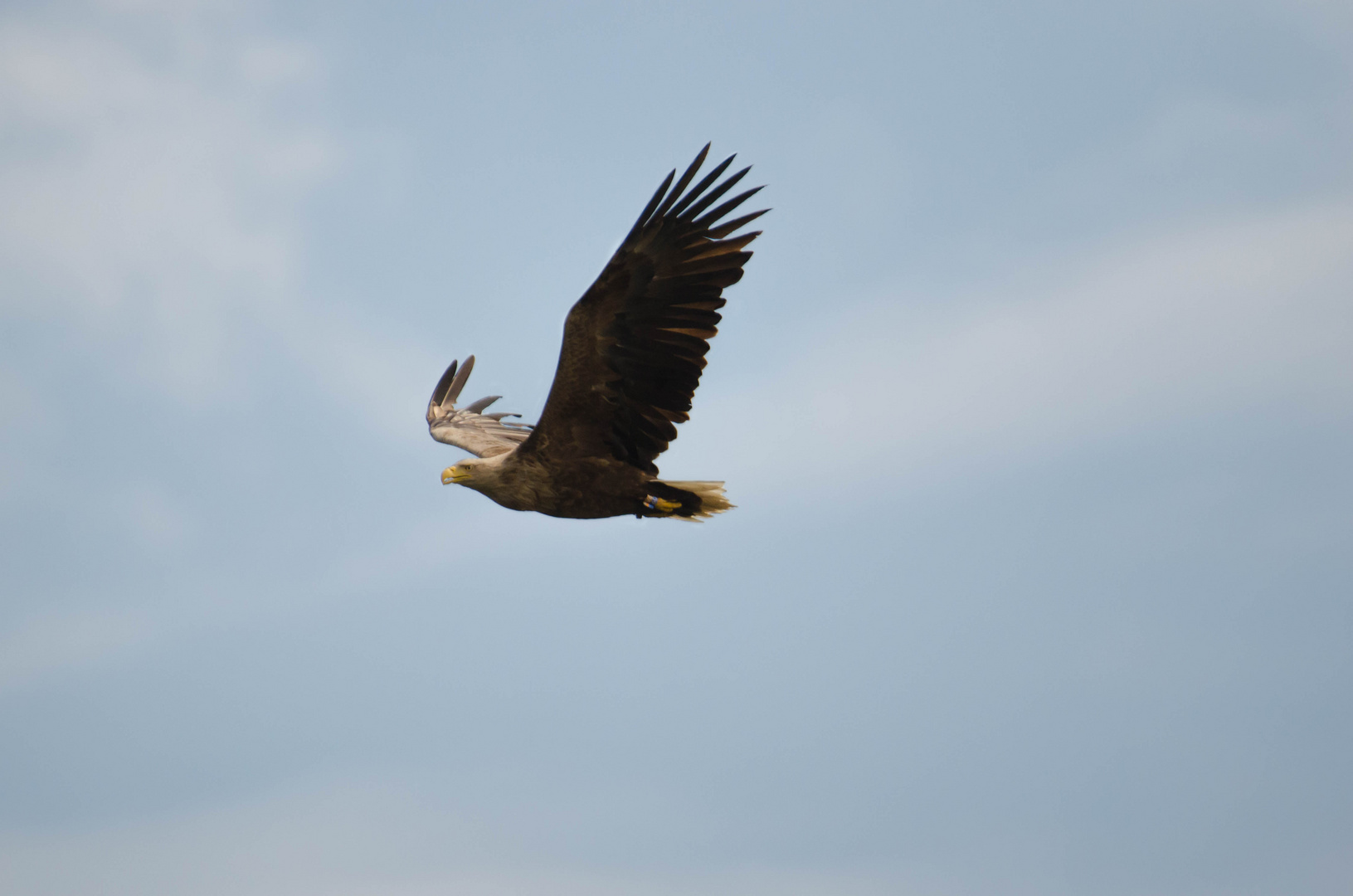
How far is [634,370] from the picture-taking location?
1023 centimetres

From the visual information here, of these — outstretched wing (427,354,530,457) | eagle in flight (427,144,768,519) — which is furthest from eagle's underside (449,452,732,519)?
outstretched wing (427,354,530,457)

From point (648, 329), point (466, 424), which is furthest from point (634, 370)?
point (466, 424)

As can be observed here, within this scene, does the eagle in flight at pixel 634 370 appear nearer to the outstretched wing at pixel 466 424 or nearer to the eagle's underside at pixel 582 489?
the eagle's underside at pixel 582 489

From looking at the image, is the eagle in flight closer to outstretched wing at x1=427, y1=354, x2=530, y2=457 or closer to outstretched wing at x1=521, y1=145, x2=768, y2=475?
outstretched wing at x1=521, y1=145, x2=768, y2=475

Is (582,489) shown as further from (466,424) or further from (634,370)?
(466,424)

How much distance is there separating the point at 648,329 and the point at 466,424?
480 centimetres

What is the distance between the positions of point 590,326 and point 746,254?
131cm

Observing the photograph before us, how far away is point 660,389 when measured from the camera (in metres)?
10.4

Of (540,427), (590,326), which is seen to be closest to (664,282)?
(590,326)

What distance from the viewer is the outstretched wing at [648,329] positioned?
994 centimetres

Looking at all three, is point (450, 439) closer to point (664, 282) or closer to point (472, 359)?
point (472, 359)

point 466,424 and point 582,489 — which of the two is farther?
point 466,424

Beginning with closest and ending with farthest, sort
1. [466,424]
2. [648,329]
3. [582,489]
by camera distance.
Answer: [648,329]
[582,489]
[466,424]

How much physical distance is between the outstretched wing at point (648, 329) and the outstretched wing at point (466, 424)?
2285 millimetres
